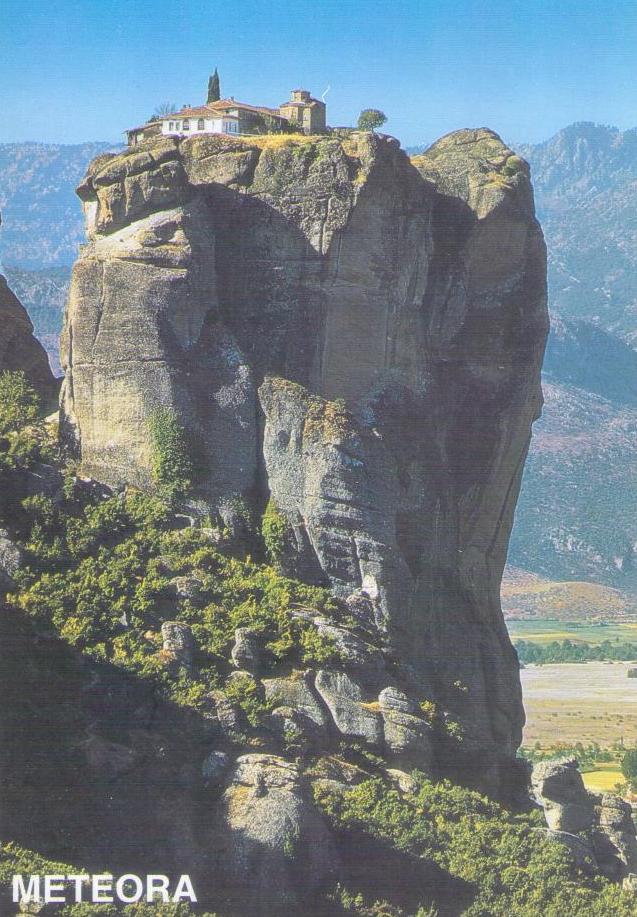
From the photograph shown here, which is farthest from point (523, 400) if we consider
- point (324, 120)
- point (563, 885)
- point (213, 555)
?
point (563, 885)

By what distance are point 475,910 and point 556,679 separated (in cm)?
13363

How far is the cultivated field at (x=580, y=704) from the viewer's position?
13912 centimetres

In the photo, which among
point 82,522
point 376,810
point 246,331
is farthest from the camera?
point 246,331

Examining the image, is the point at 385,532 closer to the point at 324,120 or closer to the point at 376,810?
the point at 376,810

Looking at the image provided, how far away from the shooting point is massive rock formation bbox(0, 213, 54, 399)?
63.1 metres

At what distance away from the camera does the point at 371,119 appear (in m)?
70.8

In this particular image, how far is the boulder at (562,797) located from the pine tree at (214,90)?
26.6 m

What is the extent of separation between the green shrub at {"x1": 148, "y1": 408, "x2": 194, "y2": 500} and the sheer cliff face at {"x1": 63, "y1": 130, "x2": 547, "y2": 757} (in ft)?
1.05

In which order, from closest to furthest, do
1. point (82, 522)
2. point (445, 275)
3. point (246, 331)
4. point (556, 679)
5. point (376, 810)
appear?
point (376, 810) < point (82, 522) < point (246, 331) < point (445, 275) < point (556, 679)

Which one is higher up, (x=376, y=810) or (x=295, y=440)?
(x=295, y=440)

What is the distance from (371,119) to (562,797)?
26.6 m

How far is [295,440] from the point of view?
56.7 meters

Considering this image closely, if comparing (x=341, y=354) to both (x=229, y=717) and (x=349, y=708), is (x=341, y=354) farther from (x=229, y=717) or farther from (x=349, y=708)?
(x=229, y=717)

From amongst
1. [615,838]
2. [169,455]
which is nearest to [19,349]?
[169,455]
